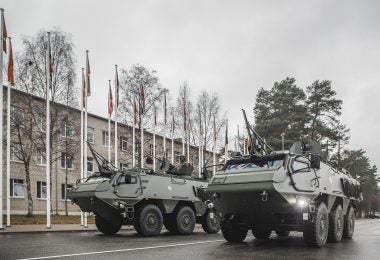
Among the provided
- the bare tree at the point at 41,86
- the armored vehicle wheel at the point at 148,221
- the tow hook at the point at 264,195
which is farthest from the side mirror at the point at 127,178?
the bare tree at the point at 41,86

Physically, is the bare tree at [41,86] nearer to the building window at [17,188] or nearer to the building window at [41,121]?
the building window at [41,121]

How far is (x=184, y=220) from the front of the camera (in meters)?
16.5

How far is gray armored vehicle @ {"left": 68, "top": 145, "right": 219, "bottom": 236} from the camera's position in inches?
586

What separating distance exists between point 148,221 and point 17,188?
23.3m

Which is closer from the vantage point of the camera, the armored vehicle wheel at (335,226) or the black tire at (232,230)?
the black tire at (232,230)

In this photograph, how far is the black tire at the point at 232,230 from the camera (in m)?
12.4

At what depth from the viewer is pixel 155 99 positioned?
30.8 m

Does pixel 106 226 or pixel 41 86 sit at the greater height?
pixel 41 86

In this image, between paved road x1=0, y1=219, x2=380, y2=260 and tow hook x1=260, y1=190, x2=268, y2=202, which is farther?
tow hook x1=260, y1=190, x2=268, y2=202

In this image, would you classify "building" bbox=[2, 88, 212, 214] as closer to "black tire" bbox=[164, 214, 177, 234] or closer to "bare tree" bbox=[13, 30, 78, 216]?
"bare tree" bbox=[13, 30, 78, 216]

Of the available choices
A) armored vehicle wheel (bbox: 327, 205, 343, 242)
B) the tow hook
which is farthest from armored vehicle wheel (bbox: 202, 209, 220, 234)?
the tow hook

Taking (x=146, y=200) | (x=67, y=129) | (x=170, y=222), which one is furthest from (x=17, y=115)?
(x=146, y=200)

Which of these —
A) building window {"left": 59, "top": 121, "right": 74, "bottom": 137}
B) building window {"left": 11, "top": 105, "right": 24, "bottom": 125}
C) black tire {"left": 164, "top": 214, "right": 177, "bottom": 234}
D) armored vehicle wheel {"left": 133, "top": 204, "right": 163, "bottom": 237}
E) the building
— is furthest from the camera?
building window {"left": 59, "top": 121, "right": 74, "bottom": 137}

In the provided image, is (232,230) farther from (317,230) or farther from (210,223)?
(210,223)
